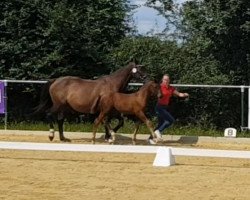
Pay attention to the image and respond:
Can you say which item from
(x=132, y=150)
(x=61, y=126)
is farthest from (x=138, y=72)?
(x=132, y=150)

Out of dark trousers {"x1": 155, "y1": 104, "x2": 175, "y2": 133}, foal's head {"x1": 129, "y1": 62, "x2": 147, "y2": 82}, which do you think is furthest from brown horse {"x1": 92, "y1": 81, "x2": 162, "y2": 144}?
dark trousers {"x1": 155, "y1": 104, "x2": 175, "y2": 133}

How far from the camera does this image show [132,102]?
1555 cm

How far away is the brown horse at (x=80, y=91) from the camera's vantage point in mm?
15959

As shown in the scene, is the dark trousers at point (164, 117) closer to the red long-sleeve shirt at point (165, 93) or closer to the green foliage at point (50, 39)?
the red long-sleeve shirt at point (165, 93)

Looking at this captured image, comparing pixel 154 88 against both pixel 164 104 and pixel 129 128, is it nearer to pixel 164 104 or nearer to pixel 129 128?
pixel 164 104

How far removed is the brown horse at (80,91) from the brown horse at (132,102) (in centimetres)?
26

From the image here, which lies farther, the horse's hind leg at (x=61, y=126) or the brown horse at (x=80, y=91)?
the horse's hind leg at (x=61, y=126)

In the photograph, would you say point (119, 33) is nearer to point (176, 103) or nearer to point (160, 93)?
point (176, 103)

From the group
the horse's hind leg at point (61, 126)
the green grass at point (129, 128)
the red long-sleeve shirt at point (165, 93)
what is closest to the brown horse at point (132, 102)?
the red long-sleeve shirt at point (165, 93)

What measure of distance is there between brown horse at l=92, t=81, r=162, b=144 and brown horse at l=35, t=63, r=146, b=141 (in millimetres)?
261

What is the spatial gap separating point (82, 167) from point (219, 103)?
28.2 feet

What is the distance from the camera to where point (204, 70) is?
2066cm

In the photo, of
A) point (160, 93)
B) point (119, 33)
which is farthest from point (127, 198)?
point (119, 33)

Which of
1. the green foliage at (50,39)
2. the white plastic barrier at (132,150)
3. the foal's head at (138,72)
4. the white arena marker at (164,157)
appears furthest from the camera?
the green foliage at (50,39)
